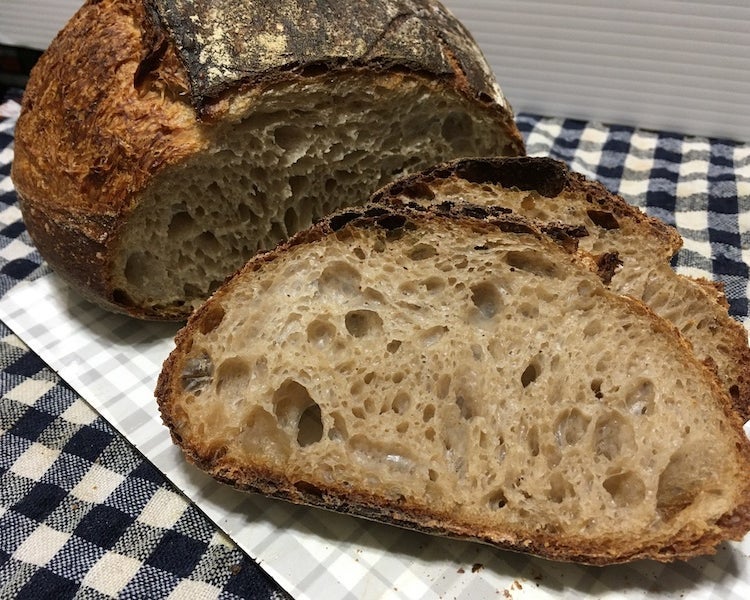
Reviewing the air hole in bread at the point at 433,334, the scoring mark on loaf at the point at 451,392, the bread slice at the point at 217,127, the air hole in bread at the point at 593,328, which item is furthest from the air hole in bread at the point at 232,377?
the air hole in bread at the point at 593,328

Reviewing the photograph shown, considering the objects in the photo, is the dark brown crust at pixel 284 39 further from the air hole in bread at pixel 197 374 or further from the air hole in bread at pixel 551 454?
the air hole in bread at pixel 551 454

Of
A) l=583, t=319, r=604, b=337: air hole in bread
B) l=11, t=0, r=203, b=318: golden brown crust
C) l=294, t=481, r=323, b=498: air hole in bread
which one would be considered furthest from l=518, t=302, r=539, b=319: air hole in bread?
l=11, t=0, r=203, b=318: golden brown crust

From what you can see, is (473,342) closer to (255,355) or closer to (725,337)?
(255,355)

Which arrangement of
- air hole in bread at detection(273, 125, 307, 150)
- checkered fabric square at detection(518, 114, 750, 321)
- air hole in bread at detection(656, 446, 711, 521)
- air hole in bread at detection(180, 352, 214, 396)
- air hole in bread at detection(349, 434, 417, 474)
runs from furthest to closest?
checkered fabric square at detection(518, 114, 750, 321), air hole in bread at detection(273, 125, 307, 150), air hole in bread at detection(180, 352, 214, 396), air hole in bread at detection(349, 434, 417, 474), air hole in bread at detection(656, 446, 711, 521)

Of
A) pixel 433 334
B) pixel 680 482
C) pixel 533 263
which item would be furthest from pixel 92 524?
pixel 680 482

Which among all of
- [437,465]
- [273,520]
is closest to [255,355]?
[273,520]

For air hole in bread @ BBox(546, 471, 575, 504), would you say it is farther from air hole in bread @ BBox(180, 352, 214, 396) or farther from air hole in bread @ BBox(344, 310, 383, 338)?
air hole in bread @ BBox(180, 352, 214, 396)
